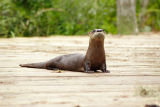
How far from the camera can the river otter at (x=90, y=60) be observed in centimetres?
347

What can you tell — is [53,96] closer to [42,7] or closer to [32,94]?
[32,94]

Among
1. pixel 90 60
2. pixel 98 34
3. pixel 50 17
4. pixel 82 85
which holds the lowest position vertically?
pixel 82 85

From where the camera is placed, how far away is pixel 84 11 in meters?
9.05

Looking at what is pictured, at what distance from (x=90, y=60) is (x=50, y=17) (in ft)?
18.2

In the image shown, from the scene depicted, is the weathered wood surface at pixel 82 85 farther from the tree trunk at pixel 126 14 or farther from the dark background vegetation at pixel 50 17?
the tree trunk at pixel 126 14

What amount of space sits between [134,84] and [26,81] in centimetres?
88

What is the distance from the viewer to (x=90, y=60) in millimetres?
3545

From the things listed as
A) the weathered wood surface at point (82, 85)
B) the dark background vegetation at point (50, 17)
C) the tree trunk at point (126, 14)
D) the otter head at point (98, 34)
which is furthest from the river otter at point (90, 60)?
the tree trunk at point (126, 14)

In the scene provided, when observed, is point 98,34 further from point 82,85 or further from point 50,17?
point 50,17

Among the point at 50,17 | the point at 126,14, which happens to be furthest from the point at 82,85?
the point at 50,17

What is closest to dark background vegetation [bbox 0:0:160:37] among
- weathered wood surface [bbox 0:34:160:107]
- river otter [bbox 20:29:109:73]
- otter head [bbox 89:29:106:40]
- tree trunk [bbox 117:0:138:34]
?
tree trunk [bbox 117:0:138:34]

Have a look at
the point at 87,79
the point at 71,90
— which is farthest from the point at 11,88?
the point at 87,79

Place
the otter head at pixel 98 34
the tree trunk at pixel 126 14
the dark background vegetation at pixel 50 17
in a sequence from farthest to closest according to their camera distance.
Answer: the tree trunk at pixel 126 14
the dark background vegetation at pixel 50 17
the otter head at pixel 98 34

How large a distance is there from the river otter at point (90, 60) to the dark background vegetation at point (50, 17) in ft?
14.9
